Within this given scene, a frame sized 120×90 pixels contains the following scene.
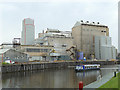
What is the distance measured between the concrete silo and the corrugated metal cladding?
5378 centimetres

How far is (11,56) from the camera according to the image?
55188 millimetres

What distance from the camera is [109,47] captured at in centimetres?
10781

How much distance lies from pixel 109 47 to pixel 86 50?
18.3 meters

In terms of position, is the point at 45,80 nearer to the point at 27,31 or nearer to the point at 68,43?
the point at 68,43

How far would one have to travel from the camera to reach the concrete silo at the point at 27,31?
369 ft

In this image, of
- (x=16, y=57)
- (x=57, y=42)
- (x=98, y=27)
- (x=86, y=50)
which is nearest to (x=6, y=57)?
(x=16, y=57)

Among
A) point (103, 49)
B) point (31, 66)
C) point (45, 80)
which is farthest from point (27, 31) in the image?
point (45, 80)

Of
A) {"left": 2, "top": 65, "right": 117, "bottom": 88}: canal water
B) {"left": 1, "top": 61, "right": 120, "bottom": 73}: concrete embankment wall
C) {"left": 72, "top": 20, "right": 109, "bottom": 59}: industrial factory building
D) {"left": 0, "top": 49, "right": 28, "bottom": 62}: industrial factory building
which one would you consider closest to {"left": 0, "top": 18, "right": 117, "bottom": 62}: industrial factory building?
{"left": 72, "top": 20, "right": 109, "bottom": 59}: industrial factory building

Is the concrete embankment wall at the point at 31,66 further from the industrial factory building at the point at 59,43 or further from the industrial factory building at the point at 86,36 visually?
the industrial factory building at the point at 86,36

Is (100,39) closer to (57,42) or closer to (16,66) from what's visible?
(57,42)

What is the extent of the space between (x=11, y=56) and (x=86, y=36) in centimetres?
7378

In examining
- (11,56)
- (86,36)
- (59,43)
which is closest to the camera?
(11,56)

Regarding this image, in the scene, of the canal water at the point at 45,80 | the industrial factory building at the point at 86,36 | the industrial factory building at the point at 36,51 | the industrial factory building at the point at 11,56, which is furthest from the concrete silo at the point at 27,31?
the canal water at the point at 45,80

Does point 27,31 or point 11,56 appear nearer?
point 11,56
